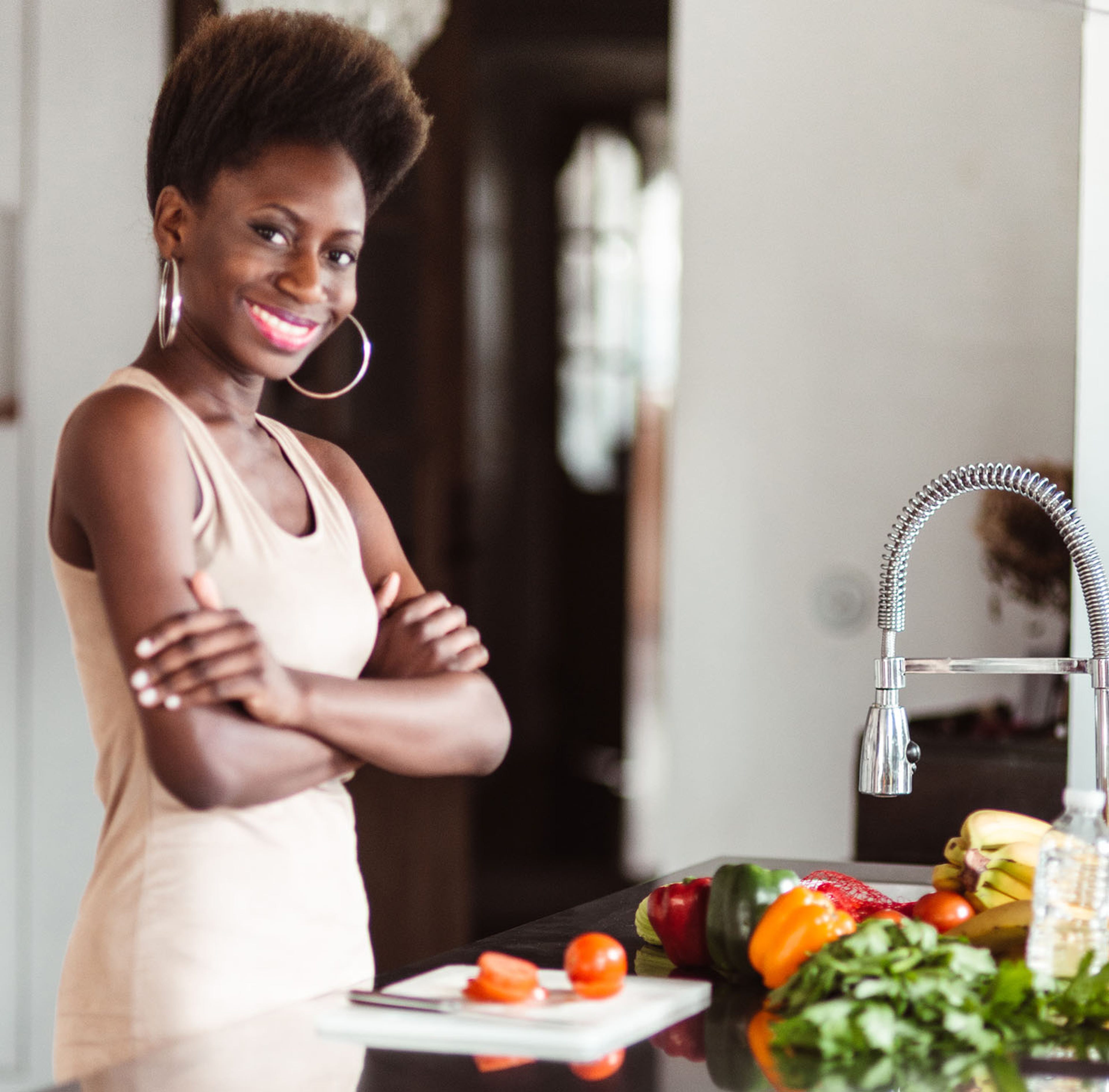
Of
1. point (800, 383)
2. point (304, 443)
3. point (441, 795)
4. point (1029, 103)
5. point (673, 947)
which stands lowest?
point (441, 795)

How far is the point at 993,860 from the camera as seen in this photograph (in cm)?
150

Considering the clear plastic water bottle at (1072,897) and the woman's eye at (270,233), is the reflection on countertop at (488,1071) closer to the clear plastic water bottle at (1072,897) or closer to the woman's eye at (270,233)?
the clear plastic water bottle at (1072,897)

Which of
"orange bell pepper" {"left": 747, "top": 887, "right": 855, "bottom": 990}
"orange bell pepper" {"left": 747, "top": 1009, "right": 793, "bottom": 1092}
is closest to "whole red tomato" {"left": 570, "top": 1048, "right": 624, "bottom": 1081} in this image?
"orange bell pepper" {"left": 747, "top": 1009, "right": 793, "bottom": 1092}

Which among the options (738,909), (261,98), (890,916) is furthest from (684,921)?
(261,98)

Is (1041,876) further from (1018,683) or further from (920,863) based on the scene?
(1018,683)

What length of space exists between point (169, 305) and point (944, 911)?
996 millimetres

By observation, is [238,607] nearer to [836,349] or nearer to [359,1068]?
[359,1068]

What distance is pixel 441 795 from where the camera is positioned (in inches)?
138

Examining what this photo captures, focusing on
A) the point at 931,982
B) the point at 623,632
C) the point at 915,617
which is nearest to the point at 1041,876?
the point at 931,982

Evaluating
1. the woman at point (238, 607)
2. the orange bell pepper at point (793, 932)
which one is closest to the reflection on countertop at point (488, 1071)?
the orange bell pepper at point (793, 932)

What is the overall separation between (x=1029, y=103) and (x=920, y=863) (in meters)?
1.73

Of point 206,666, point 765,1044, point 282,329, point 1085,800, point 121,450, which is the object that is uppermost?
point 282,329

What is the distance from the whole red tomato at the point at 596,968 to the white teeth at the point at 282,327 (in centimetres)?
70

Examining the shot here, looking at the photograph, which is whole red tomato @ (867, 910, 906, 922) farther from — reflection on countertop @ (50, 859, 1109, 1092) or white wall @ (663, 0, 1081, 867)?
white wall @ (663, 0, 1081, 867)
